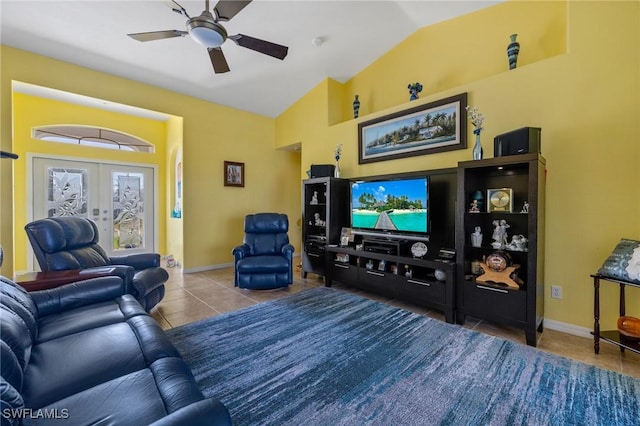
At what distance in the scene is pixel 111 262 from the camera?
120 inches

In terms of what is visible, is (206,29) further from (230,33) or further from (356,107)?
(356,107)

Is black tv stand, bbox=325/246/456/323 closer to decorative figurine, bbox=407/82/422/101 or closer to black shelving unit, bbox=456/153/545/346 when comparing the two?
black shelving unit, bbox=456/153/545/346

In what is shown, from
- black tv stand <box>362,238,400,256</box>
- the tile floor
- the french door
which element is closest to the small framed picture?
black tv stand <box>362,238,400,256</box>

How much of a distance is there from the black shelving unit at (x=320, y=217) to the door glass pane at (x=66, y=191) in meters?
3.99

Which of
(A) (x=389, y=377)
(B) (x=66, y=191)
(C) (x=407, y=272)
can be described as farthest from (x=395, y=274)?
(B) (x=66, y=191)

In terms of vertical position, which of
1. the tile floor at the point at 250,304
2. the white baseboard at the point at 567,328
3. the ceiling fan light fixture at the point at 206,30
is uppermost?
the ceiling fan light fixture at the point at 206,30

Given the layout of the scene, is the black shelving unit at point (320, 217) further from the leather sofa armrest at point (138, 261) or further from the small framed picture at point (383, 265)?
the leather sofa armrest at point (138, 261)

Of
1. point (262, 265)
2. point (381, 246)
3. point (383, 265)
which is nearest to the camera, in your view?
Answer: point (383, 265)

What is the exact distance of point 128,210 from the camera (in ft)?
17.6

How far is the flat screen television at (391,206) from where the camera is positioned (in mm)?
3285

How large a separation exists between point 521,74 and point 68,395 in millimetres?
4153

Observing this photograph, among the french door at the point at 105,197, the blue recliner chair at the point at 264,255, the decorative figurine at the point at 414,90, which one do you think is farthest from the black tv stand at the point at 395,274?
the french door at the point at 105,197

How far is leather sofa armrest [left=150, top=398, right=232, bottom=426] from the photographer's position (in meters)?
0.75

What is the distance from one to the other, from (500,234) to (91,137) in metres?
6.54
